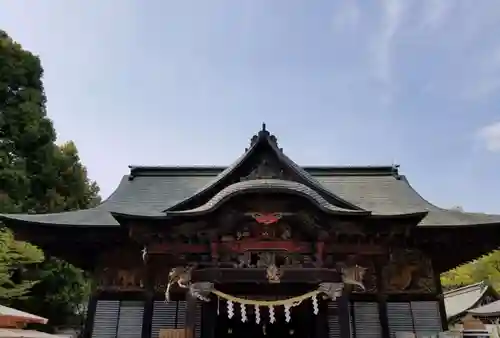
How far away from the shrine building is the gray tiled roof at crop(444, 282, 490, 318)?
86.3 feet

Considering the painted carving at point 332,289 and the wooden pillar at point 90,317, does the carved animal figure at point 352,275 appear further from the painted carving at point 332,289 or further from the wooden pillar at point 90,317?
the wooden pillar at point 90,317

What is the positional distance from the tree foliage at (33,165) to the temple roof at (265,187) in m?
6.62

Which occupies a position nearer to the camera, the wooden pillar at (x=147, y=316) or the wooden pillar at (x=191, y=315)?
the wooden pillar at (x=191, y=315)

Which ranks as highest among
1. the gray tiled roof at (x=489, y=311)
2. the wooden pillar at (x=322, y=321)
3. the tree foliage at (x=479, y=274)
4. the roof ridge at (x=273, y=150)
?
the tree foliage at (x=479, y=274)

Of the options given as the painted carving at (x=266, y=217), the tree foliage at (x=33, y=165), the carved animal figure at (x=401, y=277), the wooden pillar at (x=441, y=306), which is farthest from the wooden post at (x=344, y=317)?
the tree foliage at (x=33, y=165)

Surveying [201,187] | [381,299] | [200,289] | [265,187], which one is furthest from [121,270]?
[381,299]

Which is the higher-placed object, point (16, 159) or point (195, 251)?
point (16, 159)

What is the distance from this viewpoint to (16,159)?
1731 cm

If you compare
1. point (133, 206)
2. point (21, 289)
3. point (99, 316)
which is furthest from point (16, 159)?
point (99, 316)

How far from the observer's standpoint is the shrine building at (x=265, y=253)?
8.06 meters

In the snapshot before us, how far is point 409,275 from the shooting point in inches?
369

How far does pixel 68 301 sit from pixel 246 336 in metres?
10.5

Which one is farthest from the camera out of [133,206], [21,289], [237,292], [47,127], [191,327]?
[47,127]

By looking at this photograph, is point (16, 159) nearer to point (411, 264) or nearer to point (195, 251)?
point (195, 251)
